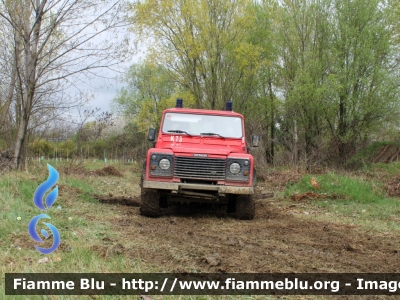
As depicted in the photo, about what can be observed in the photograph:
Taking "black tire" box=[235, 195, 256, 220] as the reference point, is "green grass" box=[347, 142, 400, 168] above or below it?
above

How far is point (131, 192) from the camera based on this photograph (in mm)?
11844

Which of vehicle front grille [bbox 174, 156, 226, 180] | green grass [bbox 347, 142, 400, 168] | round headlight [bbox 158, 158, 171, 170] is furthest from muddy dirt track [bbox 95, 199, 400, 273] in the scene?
green grass [bbox 347, 142, 400, 168]

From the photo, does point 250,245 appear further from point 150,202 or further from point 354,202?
point 354,202

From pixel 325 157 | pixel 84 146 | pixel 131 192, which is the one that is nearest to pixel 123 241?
pixel 131 192

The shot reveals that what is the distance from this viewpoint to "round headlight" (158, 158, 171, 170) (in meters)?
7.47

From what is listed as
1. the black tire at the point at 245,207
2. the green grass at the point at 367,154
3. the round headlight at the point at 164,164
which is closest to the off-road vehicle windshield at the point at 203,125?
the round headlight at the point at 164,164

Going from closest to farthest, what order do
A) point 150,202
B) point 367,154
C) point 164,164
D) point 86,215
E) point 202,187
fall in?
point 86,215
point 202,187
point 164,164
point 150,202
point 367,154

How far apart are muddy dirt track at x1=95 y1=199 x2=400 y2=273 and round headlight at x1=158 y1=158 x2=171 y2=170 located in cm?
94

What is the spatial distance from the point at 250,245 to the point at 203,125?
367 centimetres

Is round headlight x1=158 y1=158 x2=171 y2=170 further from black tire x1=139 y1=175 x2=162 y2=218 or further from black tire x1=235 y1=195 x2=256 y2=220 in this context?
black tire x1=235 y1=195 x2=256 y2=220

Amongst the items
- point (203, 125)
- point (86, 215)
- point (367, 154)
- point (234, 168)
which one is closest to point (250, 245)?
point (234, 168)

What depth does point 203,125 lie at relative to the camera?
855 cm

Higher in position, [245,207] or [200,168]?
[200,168]

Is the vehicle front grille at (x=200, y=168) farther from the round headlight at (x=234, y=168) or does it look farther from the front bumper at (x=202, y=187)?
the front bumper at (x=202, y=187)
